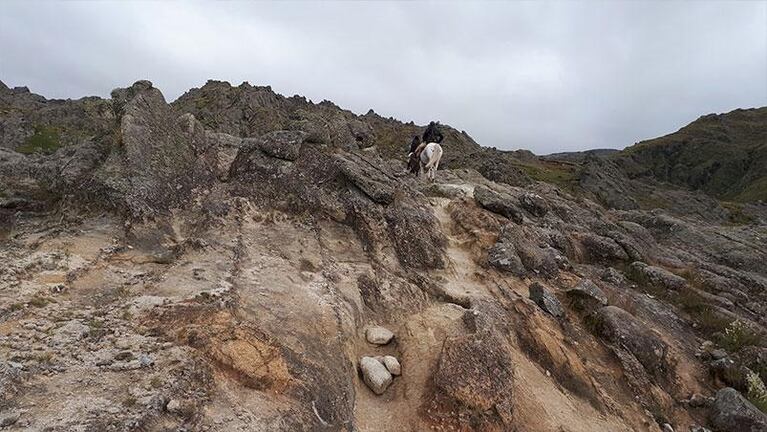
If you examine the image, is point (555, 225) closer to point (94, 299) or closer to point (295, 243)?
point (295, 243)

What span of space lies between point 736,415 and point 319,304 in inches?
472

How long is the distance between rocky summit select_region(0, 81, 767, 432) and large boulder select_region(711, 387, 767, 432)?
0.21 ft

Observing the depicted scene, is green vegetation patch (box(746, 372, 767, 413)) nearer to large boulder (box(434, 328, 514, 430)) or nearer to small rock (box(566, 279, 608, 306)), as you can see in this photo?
small rock (box(566, 279, 608, 306))

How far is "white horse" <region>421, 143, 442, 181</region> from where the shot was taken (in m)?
30.6

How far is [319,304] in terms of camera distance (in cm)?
1292

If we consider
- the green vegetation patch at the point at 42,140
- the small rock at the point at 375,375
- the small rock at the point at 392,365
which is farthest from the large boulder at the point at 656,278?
the green vegetation patch at the point at 42,140

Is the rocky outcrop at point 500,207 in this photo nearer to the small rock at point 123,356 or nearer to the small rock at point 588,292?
the small rock at point 588,292

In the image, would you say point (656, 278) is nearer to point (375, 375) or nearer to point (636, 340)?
point (636, 340)

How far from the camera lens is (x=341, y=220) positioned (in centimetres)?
1828

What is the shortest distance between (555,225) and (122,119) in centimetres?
2113

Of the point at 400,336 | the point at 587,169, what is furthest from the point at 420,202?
the point at 587,169

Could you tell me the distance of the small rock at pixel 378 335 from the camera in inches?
511

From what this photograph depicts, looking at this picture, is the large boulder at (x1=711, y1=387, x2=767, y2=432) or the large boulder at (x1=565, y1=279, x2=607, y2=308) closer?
the large boulder at (x1=711, y1=387, x2=767, y2=432)

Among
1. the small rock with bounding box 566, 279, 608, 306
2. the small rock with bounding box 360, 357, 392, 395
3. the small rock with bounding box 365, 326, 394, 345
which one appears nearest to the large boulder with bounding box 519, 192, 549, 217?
the small rock with bounding box 566, 279, 608, 306
